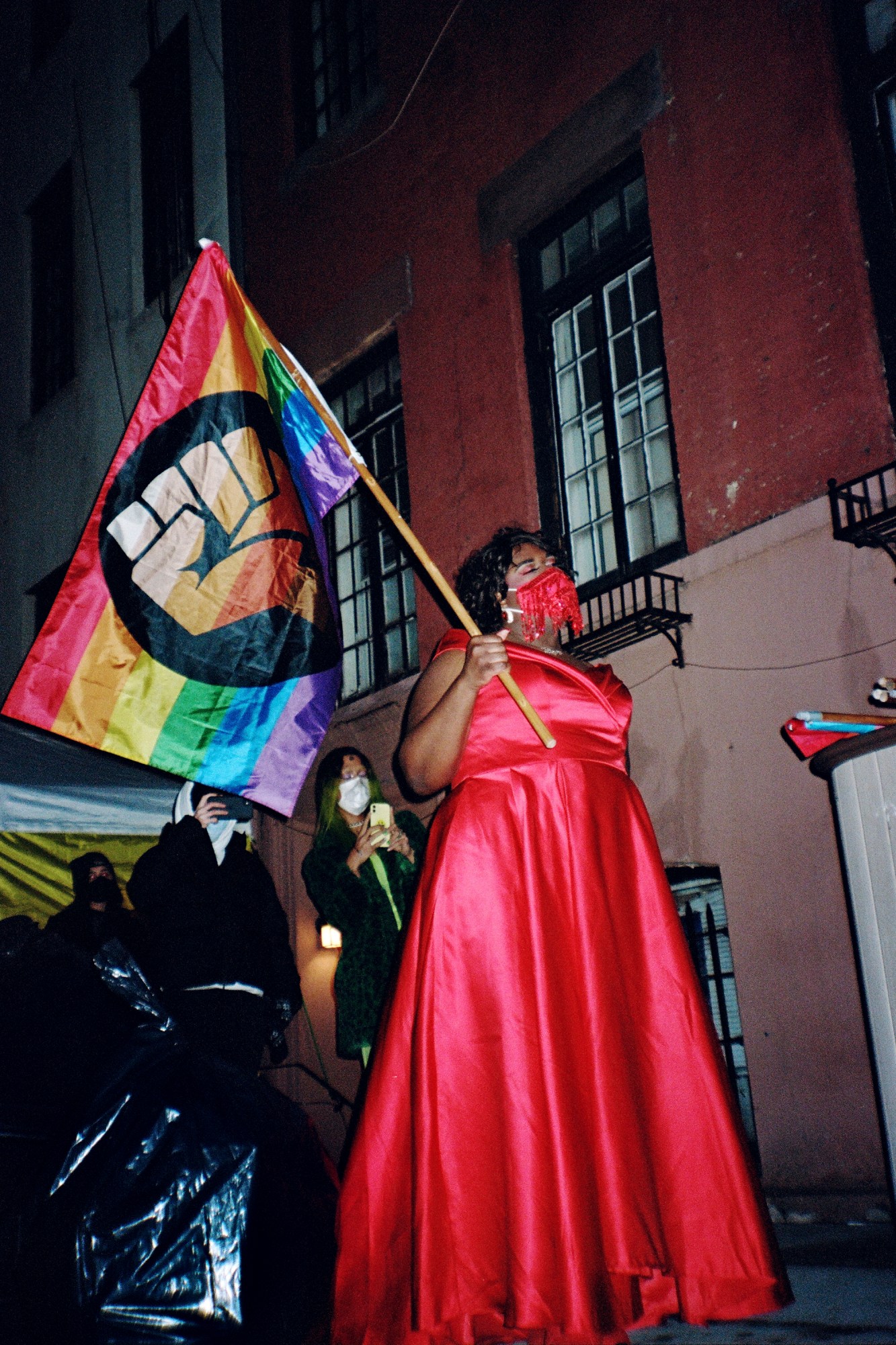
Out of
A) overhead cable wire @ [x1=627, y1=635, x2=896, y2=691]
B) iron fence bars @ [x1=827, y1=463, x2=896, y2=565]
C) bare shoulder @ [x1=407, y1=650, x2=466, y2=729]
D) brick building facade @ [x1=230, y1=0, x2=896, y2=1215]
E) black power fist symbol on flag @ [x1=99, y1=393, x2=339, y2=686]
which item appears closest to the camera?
bare shoulder @ [x1=407, y1=650, x2=466, y2=729]

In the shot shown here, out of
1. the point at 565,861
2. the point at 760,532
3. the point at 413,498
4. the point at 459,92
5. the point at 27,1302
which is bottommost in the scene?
the point at 27,1302

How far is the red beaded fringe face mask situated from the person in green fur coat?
77.1 inches

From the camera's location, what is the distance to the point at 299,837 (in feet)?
27.0

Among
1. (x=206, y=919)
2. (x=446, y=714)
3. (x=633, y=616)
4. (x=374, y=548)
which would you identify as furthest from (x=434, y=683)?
(x=374, y=548)

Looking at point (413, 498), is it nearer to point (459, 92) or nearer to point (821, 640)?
point (459, 92)

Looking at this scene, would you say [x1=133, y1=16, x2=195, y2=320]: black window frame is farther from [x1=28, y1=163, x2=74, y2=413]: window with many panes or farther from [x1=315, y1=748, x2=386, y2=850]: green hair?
[x1=315, y1=748, x2=386, y2=850]: green hair

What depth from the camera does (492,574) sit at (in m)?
3.37

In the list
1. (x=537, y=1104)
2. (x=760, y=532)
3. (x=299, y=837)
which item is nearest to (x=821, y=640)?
(x=760, y=532)

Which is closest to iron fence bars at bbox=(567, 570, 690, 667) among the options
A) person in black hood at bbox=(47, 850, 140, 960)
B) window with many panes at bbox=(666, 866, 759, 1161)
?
window with many panes at bbox=(666, 866, 759, 1161)

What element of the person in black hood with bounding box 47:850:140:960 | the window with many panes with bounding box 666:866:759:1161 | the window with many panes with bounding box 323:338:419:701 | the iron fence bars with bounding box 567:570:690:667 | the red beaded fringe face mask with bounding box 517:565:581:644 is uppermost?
the window with many panes with bounding box 323:338:419:701

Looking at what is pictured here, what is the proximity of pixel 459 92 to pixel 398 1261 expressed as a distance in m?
6.87

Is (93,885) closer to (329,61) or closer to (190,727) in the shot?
(190,727)

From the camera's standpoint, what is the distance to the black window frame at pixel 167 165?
10445 millimetres

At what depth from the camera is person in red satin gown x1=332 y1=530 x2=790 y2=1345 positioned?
243 centimetres
